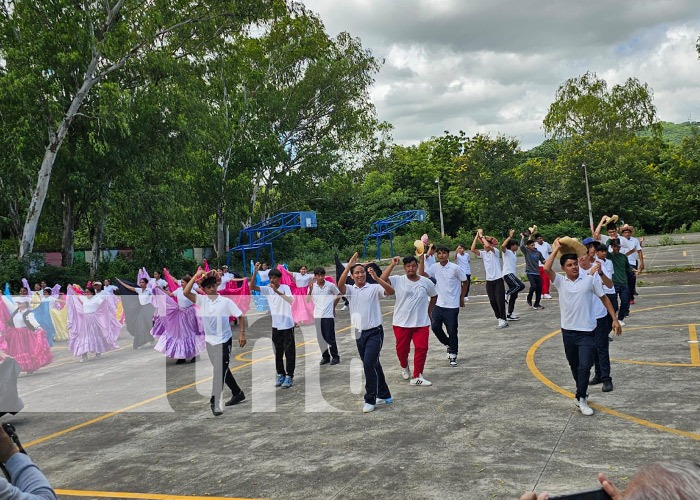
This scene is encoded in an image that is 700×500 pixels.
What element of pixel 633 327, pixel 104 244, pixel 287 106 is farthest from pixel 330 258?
pixel 633 327

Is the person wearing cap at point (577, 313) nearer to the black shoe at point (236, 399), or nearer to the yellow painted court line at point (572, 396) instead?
the yellow painted court line at point (572, 396)

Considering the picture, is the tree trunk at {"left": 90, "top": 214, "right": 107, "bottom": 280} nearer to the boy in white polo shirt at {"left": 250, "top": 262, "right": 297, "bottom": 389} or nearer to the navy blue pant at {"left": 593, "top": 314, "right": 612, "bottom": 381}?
the boy in white polo shirt at {"left": 250, "top": 262, "right": 297, "bottom": 389}

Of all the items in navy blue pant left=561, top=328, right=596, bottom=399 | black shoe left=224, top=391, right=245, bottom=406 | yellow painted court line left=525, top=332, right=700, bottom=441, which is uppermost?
navy blue pant left=561, top=328, right=596, bottom=399

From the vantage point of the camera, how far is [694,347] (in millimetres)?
10836

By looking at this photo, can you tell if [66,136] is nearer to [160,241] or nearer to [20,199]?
[20,199]

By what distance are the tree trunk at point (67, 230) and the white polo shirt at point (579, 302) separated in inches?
1065

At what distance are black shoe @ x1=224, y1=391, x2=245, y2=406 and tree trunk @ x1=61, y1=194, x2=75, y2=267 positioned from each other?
77.6 ft

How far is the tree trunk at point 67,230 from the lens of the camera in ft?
101

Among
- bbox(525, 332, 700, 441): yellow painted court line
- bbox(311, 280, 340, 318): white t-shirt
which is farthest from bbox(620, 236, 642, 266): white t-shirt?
bbox(311, 280, 340, 318): white t-shirt

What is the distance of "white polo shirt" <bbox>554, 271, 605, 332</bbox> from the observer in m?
7.96

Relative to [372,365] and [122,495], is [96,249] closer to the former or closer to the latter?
[372,365]

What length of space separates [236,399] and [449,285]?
4050 mm

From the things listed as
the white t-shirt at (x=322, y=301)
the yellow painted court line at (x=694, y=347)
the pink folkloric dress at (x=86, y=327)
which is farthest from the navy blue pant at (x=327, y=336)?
the pink folkloric dress at (x=86, y=327)

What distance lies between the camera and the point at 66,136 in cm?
2948
